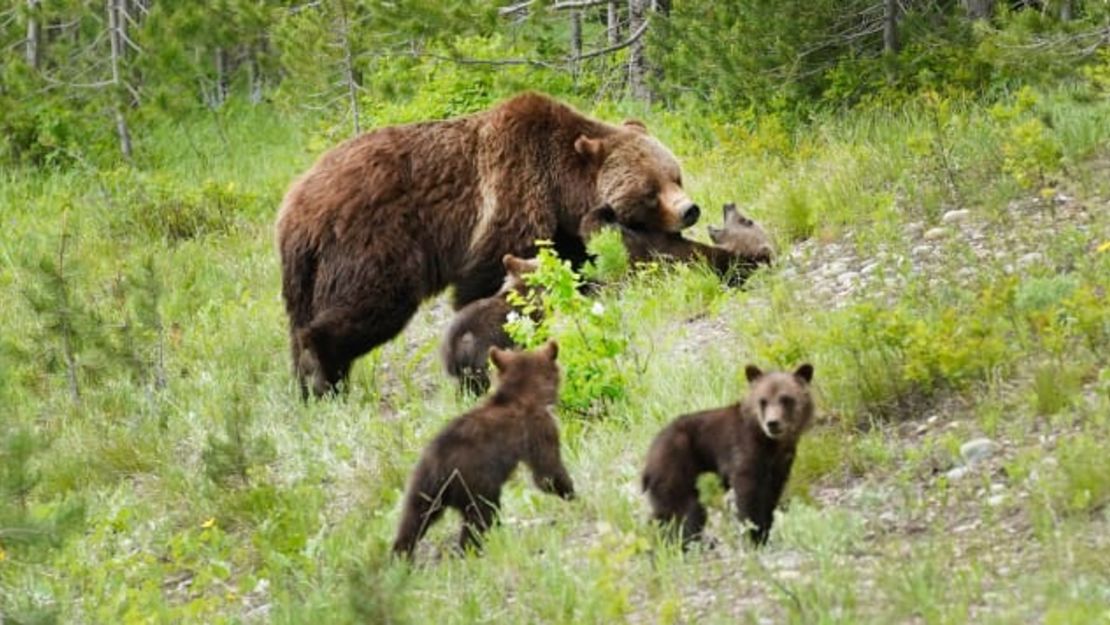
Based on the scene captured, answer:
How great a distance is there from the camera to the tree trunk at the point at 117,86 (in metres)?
21.1

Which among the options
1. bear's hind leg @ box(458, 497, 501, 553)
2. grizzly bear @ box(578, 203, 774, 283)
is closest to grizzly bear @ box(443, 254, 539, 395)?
grizzly bear @ box(578, 203, 774, 283)

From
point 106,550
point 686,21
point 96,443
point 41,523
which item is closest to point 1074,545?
point 41,523

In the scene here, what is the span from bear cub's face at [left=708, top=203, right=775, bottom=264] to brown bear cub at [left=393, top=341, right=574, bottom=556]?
4119 millimetres

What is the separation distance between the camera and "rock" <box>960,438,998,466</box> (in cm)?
754

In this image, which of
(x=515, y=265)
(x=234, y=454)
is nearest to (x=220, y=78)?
(x=515, y=265)

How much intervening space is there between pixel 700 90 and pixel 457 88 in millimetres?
3787

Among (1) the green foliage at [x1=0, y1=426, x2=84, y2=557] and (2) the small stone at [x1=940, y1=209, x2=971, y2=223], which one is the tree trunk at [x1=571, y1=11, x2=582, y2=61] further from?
(1) the green foliage at [x1=0, y1=426, x2=84, y2=557]

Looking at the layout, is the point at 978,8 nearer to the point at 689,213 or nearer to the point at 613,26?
the point at 689,213

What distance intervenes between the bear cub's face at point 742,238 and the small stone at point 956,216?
3.56 feet

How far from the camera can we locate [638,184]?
11.8 meters

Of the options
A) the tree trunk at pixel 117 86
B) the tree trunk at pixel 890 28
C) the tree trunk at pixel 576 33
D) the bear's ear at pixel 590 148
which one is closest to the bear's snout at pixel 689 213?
the bear's ear at pixel 590 148

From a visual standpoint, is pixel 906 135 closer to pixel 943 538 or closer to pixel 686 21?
pixel 686 21

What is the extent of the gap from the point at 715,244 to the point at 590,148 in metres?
1.01

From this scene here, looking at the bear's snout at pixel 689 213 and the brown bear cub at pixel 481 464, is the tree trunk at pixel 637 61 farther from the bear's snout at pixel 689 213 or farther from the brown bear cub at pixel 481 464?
the brown bear cub at pixel 481 464
